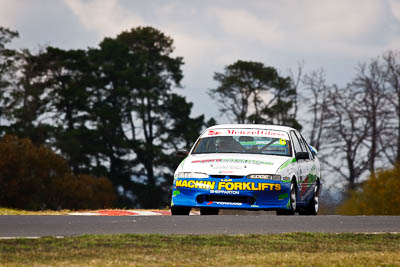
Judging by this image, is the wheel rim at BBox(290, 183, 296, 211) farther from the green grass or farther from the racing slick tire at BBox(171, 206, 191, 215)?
the green grass

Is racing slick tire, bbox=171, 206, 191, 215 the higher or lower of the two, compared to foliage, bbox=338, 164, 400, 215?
lower

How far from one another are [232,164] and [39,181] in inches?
1817

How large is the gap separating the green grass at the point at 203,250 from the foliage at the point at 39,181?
48427 mm

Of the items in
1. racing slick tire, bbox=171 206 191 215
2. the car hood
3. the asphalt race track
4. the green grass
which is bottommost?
the green grass

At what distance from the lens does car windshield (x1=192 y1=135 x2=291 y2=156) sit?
53.4 ft

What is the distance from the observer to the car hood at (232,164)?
49.4 ft

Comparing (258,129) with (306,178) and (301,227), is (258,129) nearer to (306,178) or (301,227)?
(306,178)

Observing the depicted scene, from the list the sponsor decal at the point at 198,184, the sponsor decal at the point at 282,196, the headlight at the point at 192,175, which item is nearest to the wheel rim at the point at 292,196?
the sponsor decal at the point at 282,196

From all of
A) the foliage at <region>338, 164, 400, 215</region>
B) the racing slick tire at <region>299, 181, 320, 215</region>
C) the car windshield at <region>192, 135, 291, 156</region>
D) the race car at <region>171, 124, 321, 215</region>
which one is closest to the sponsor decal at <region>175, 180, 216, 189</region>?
the race car at <region>171, 124, 321, 215</region>

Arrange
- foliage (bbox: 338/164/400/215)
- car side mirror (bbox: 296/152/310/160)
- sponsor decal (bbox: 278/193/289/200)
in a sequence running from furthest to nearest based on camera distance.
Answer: foliage (bbox: 338/164/400/215)
car side mirror (bbox: 296/152/310/160)
sponsor decal (bbox: 278/193/289/200)

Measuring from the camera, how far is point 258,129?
1695 cm

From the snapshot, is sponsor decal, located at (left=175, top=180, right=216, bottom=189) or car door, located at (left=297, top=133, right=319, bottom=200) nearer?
sponsor decal, located at (left=175, top=180, right=216, bottom=189)

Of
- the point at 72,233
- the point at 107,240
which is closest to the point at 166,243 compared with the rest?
the point at 107,240

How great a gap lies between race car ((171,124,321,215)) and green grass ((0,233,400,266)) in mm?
3738
